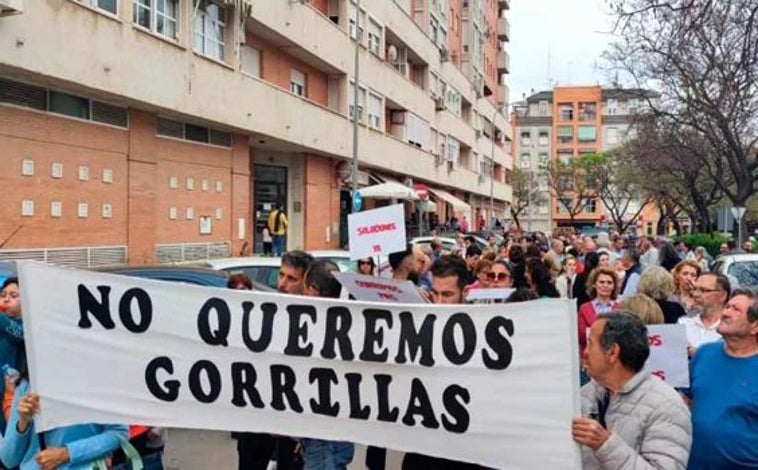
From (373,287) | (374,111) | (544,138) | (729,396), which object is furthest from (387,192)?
(544,138)

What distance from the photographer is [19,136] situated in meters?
14.6

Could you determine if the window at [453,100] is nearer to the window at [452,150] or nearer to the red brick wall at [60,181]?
the window at [452,150]

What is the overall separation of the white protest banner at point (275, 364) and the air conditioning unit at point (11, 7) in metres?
10.4

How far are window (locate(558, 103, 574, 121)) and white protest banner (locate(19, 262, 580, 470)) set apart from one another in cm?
11026

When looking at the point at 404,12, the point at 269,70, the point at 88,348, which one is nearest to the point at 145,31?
the point at 269,70

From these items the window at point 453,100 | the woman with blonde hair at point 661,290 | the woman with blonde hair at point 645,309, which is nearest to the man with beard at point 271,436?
the woman with blonde hair at point 645,309

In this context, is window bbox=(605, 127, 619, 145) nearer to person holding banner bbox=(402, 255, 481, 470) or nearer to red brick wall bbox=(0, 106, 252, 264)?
red brick wall bbox=(0, 106, 252, 264)

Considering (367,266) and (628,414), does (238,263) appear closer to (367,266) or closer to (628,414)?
(367,266)

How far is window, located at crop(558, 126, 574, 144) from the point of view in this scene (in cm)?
10931

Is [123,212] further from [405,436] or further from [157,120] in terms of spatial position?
[405,436]

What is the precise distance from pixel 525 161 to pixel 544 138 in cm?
420

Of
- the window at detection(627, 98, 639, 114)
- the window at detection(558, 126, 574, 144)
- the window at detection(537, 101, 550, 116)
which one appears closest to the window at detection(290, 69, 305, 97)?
the window at detection(627, 98, 639, 114)

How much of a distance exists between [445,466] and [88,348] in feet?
6.32

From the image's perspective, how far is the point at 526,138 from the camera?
112m
